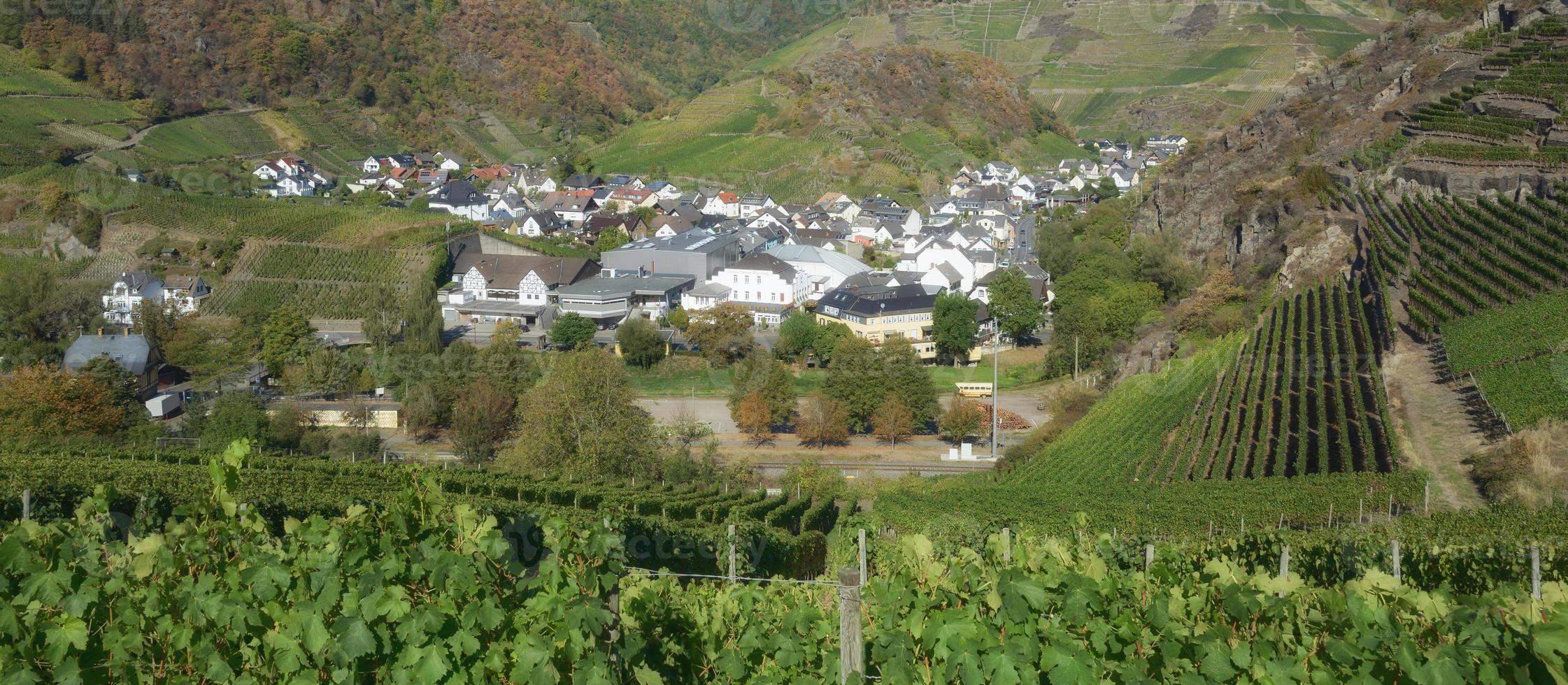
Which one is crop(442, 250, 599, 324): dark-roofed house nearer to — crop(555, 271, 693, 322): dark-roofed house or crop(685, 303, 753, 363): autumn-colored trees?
crop(555, 271, 693, 322): dark-roofed house

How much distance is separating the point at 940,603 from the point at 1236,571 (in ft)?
3.97

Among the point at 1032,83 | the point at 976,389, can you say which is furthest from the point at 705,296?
the point at 1032,83

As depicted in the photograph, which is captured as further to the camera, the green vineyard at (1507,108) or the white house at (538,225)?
the white house at (538,225)

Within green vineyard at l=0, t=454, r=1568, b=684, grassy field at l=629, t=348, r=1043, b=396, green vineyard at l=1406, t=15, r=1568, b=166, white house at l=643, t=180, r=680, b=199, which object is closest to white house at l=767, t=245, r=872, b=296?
grassy field at l=629, t=348, r=1043, b=396

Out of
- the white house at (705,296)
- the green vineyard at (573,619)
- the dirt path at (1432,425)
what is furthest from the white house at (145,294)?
the green vineyard at (573,619)

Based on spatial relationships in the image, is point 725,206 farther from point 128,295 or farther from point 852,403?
point 852,403

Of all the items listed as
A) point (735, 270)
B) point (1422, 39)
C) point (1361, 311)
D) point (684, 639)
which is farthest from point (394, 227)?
point (684, 639)

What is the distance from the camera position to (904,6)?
286 ft

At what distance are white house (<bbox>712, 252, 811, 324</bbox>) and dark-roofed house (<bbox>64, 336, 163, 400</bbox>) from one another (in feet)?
45.1

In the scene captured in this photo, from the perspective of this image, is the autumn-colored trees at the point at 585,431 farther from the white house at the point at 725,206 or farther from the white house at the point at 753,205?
the white house at the point at 725,206

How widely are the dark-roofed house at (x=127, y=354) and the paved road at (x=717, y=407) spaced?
9143 mm

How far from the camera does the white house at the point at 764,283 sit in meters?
31.2

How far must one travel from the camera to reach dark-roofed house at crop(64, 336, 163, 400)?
2153cm

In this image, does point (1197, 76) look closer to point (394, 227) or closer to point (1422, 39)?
point (1422, 39)
